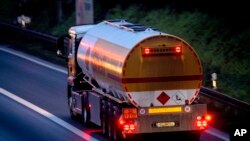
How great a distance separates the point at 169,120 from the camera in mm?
22781

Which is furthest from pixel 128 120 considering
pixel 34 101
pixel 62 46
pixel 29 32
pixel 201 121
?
pixel 29 32

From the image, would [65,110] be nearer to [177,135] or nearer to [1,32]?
[177,135]

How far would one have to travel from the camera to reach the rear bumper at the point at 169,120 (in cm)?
2261

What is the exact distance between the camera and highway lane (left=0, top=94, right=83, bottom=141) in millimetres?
24891

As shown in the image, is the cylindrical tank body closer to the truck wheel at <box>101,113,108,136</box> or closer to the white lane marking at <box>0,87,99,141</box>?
the truck wheel at <box>101,113,108,136</box>

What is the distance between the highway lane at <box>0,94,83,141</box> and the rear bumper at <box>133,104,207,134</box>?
2562 millimetres

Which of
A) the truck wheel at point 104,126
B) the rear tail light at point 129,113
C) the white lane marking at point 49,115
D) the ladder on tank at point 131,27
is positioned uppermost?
the ladder on tank at point 131,27

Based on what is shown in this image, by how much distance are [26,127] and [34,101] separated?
440 centimetres

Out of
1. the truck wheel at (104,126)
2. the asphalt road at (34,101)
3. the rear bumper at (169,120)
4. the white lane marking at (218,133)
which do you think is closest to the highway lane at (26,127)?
the asphalt road at (34,101)

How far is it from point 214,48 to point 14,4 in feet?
78.8

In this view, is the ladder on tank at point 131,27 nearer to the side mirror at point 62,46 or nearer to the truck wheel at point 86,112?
the truck wheel at point 86,112

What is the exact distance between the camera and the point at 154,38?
22.5 m

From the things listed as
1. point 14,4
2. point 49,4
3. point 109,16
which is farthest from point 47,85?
point 14,4

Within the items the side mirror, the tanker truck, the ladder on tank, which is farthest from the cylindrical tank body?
the side mirror
